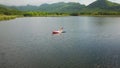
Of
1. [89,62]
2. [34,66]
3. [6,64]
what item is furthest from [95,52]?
[6,64]

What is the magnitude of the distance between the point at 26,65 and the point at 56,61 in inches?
162

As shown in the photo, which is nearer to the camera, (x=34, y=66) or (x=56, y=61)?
(x=34, y=66)

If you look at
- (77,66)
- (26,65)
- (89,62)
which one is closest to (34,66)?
(26,65)

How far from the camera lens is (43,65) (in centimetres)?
2619

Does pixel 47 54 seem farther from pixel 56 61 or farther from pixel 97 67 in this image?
pixel 97 67

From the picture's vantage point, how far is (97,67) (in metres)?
25.3

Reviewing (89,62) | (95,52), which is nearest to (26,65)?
(89,62)

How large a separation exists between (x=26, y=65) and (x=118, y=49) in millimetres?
17624

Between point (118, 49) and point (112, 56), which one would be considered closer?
point (112, 56)

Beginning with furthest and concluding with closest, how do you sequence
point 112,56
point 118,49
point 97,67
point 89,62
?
1. point 118,49
2. point 112,56
3. point 89,62
4. point 97,67

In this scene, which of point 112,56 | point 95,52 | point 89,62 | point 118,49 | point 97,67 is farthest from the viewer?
point 118,49

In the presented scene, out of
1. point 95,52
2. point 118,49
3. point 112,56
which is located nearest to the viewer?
point 112,56

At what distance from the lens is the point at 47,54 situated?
A: 32281 millimetres

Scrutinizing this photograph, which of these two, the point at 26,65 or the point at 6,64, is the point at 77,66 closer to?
the point at 26,65
